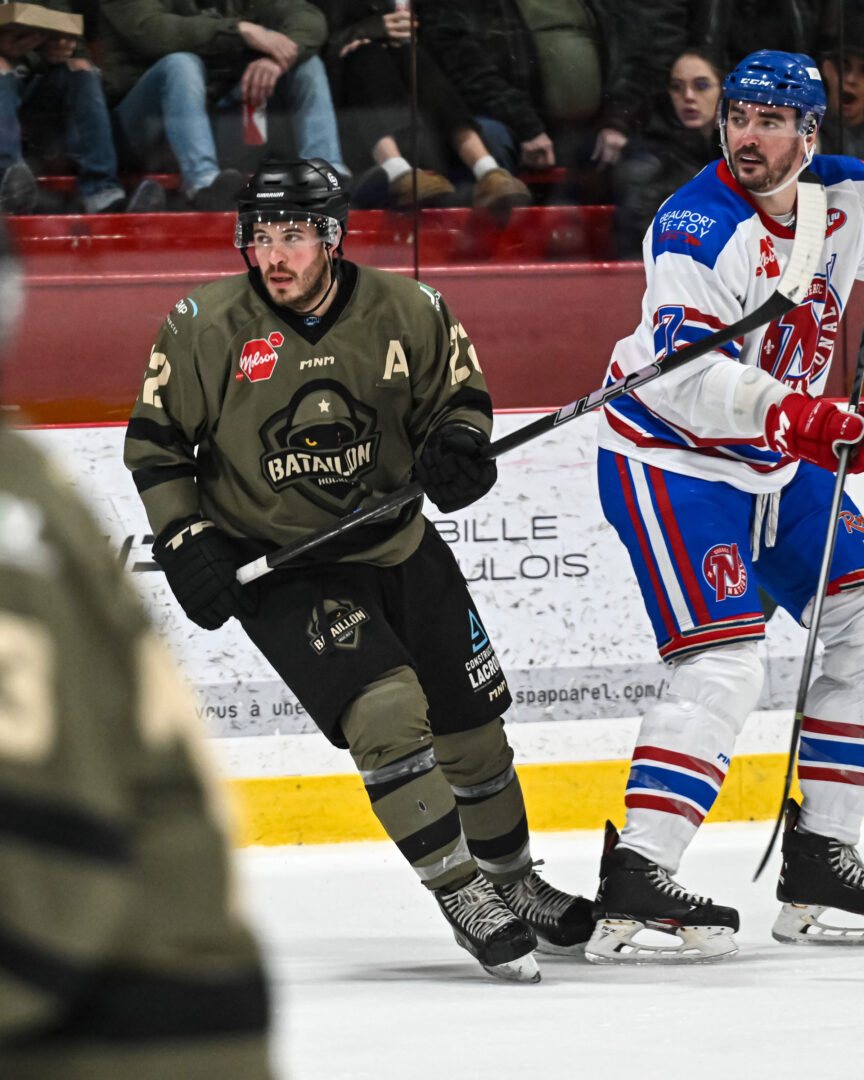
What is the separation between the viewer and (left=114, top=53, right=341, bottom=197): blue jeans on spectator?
3.97 metres

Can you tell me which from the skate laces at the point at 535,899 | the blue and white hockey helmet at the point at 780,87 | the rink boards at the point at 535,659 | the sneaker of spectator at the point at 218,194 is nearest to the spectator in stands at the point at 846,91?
the rink boards at the point at 535,659

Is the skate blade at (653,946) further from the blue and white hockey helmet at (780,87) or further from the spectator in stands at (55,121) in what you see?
the spectator in stands at (55,121)

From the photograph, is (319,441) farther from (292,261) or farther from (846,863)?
(846,863)

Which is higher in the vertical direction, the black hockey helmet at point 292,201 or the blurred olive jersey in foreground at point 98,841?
the blurred olive jersey in foreground at point 98,841

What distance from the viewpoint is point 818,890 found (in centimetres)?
240

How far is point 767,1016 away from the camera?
1893mm

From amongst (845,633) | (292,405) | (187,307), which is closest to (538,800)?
(845,633)

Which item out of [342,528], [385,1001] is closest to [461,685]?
[342,528]

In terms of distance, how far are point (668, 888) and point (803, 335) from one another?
798 mm

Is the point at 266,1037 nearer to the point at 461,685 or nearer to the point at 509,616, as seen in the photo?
the point at 461,685

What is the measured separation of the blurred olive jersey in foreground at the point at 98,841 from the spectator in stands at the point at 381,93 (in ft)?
11.8

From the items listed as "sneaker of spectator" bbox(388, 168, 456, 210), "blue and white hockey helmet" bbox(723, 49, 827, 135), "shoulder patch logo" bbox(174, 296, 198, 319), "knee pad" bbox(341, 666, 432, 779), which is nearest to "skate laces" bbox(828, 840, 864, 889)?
"knee pad" bbox(341, 666, 432, 779)

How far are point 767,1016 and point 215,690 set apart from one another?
167cm

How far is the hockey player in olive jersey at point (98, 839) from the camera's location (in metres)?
0.43
